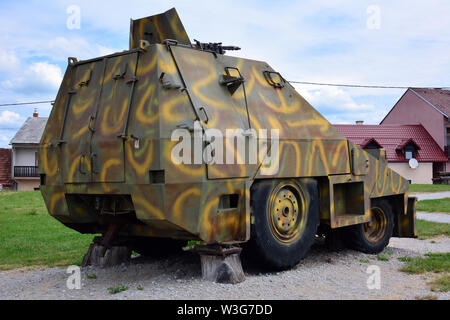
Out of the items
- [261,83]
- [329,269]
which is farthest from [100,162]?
[329,269]

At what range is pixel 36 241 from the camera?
11352 millimetres

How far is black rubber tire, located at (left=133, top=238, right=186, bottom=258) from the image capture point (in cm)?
800

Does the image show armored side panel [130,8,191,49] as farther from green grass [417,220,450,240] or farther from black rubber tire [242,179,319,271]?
green grass [417,220,450,240]

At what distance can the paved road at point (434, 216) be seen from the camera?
14.8m

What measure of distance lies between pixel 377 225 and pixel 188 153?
438 centimetres

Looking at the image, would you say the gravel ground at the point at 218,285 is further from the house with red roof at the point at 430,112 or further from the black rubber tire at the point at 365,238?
the house with red roof at the point at 430,112

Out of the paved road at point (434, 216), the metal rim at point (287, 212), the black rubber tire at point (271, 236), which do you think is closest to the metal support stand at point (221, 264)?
the black rubber tire at point (271, 236)

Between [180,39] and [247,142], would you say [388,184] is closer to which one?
[247,142]

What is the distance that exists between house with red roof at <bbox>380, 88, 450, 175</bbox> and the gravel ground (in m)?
33.8

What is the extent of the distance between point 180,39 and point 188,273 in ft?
9.38

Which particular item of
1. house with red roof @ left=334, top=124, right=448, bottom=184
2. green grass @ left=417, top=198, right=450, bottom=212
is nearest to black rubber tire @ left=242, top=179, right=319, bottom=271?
green grass @ left=417, top=198, right=450, bottom=212

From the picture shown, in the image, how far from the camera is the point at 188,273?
689 cm

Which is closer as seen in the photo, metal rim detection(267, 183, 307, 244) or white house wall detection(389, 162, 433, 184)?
metal rim detection(267, 183, 307, 244)

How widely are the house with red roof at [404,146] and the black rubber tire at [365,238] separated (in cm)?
2877
